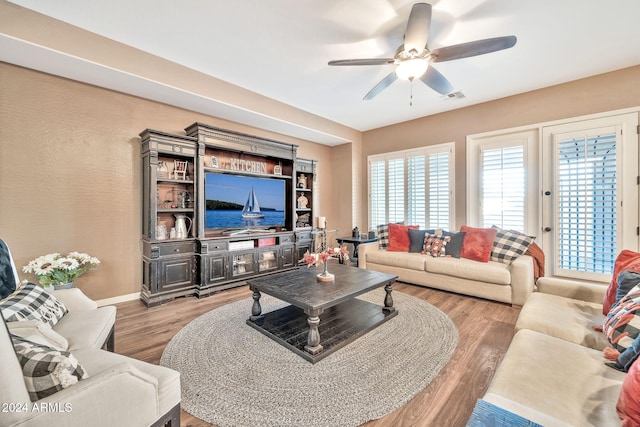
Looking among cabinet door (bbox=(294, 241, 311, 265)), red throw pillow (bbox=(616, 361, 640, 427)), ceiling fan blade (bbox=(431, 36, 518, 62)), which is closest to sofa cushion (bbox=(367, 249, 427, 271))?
cabinet door (bbox=(294, 241, 311, 265))

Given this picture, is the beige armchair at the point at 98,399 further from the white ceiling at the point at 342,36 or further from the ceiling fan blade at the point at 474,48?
the ceiling fan blade at the point at 474,48

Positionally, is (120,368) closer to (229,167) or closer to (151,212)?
(151,212)

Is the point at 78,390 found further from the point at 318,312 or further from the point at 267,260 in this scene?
the point at 267,260

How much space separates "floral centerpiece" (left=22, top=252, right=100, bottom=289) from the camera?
8.67 ft

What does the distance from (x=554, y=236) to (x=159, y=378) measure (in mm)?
4801

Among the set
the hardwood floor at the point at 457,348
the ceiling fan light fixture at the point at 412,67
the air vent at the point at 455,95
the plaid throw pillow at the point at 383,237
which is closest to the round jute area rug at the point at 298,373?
the hardwood floor at the point at 457,348

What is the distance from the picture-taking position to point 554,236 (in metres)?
3.72

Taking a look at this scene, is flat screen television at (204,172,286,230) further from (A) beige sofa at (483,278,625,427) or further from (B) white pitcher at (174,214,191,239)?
(A) beige sofa at (483,278,625,427)

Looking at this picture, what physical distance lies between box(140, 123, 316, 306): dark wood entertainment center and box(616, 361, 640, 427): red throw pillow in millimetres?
3759

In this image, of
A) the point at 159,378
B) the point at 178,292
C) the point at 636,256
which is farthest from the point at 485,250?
the point at 178,292

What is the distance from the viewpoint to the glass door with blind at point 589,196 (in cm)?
323

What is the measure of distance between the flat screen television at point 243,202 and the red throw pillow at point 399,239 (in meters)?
1.99

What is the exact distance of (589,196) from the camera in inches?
136

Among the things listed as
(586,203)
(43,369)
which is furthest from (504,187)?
(43,369)
